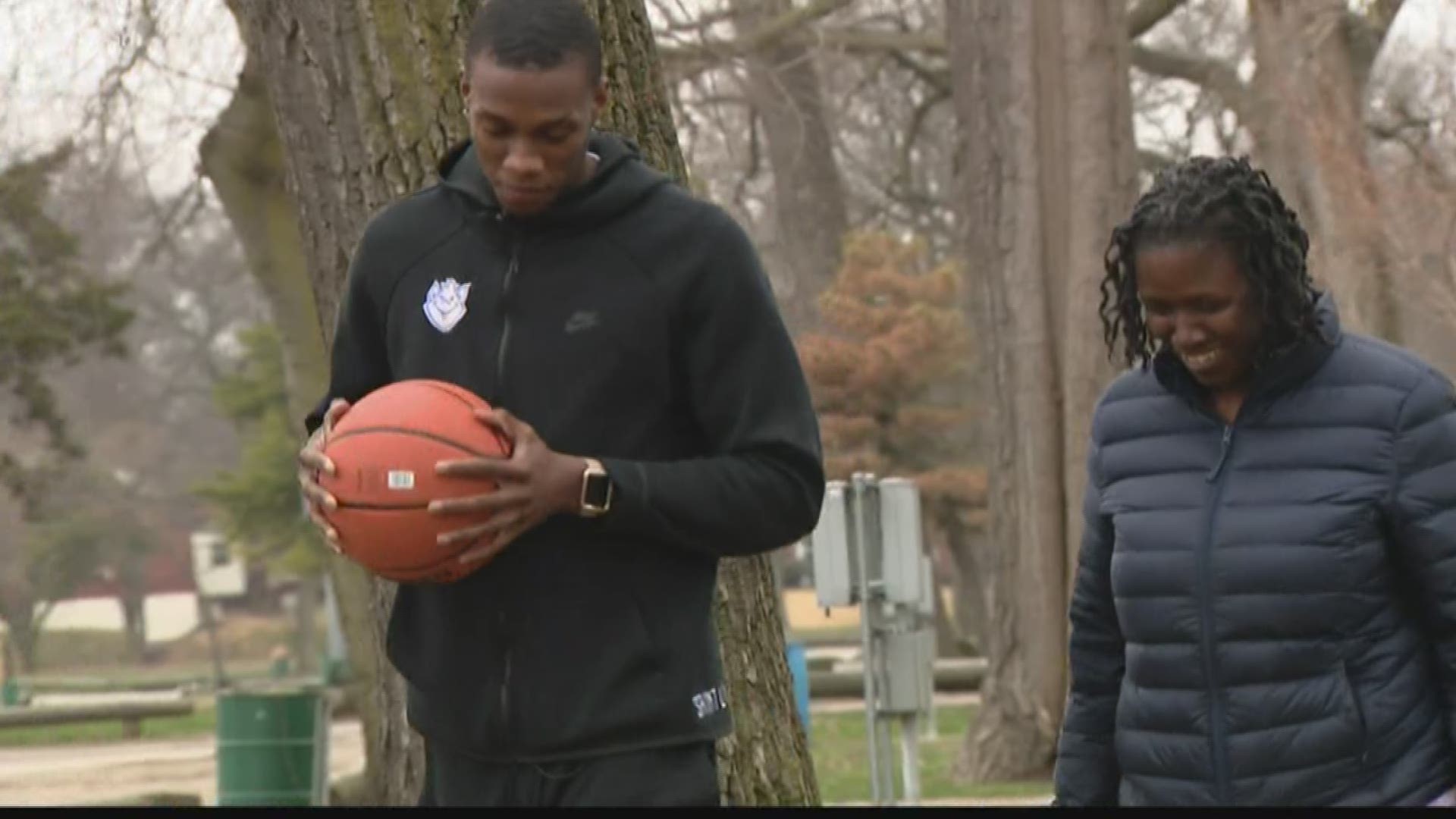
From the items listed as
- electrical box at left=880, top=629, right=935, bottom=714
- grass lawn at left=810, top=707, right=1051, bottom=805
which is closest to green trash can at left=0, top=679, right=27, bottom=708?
grass lawn at left=810, top=707, right=1051, bottom=805

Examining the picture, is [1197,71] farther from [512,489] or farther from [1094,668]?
[512,489]

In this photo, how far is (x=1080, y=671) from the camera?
202 inches

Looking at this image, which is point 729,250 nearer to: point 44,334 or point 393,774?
point 393,774

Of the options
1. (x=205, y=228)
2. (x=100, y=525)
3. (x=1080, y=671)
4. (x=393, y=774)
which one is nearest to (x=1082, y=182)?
(x=393, y=774)

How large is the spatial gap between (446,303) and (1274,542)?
1.45m

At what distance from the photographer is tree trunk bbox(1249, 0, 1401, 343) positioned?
23672 millimetres

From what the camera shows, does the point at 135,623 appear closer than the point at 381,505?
No

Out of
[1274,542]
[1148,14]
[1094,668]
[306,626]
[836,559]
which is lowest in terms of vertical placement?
[306,626]

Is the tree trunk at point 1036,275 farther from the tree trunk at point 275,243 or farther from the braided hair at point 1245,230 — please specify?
the braided hair at point 1245,230

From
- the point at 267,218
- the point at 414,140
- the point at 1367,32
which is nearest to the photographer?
the point at 414,140

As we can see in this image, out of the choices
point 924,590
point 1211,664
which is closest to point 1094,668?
point 1211,664

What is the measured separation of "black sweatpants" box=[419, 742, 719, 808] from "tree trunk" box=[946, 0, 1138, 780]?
52.5ft

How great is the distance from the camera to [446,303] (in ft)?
14.5

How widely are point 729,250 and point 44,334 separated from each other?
2732 cm
